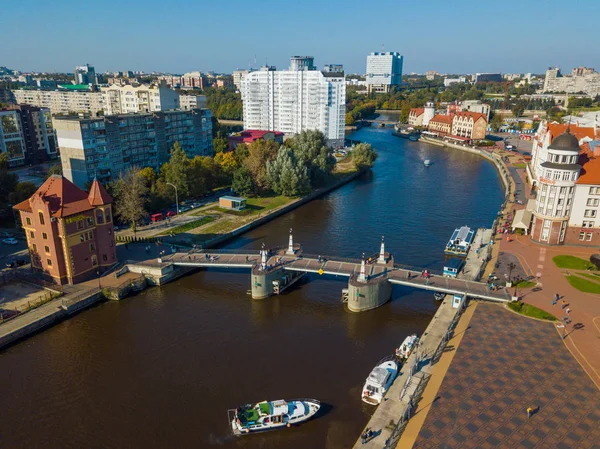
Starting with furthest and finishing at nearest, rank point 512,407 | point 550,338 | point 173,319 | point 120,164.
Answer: point 120,164, point 173,319, point 550,338, point 512,407

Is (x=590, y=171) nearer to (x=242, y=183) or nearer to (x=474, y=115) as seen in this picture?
(x=242, y=183)

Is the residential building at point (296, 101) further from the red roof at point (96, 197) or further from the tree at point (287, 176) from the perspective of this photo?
the red roof at point (96, 197)

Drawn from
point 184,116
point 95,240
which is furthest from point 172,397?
point 184,116

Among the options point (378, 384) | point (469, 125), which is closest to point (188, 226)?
point (378, 384)

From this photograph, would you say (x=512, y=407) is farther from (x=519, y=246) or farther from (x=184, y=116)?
(x=184, y=116)

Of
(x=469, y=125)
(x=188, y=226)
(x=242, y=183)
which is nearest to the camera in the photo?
(x=188, y=226)

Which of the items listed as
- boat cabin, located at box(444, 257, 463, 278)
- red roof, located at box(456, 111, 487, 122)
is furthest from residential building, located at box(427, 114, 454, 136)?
boat cabin, located at box(444, 257, 463, 278)

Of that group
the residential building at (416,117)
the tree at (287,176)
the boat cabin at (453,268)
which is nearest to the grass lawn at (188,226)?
the tree at (287,176)
